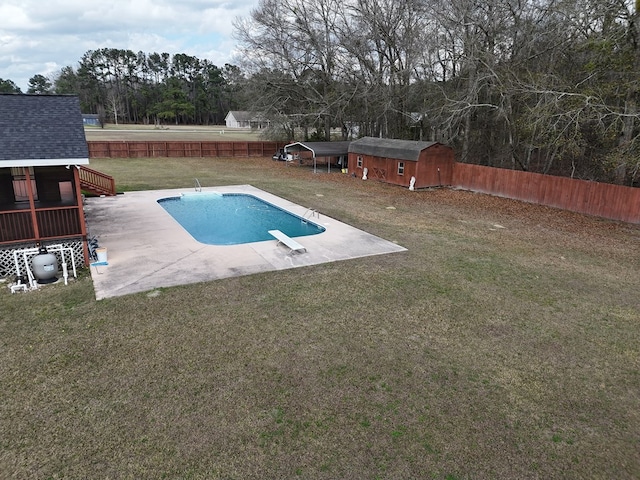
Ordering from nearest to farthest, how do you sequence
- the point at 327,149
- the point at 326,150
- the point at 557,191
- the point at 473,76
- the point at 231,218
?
the point at 231,218, the point at 557,191, the point at 473,76, the point at 326,150, the point at 327,149

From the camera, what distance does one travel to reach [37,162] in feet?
28.3

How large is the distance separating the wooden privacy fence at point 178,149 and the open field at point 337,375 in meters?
26.8

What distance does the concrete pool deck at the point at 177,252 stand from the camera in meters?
9.02

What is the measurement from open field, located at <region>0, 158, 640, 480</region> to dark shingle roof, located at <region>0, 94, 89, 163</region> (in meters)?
2.77

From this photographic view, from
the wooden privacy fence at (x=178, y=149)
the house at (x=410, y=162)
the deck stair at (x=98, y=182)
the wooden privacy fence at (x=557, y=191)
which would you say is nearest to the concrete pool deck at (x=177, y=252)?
the deck stair at (x=98, y=182)

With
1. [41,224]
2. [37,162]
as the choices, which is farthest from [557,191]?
[41,224]

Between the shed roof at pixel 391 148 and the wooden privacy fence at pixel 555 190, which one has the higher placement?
the shed roof at pixel 391 148

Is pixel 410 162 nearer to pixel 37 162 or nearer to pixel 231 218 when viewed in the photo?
pixel 231 218

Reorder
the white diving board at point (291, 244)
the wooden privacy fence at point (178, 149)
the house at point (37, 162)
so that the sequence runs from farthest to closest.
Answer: the wooden privacy fence at point (178, 149) < the white diving board at point (291, 244) < the house at point (37, 162)

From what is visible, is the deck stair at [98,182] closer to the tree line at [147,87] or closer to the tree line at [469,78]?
the tree line at [469,78]

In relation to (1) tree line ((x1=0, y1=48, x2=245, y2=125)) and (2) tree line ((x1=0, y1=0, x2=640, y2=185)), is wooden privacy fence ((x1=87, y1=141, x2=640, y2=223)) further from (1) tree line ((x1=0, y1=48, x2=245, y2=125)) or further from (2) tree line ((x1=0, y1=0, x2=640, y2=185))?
(1) tree line ((x1=0, y1=48, x2=245, y2=125))

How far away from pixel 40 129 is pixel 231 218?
7.84m

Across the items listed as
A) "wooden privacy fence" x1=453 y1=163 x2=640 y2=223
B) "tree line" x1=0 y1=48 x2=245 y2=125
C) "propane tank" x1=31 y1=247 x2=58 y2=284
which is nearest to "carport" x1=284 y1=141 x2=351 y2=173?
"wooden privacy fence" x1=453 y1=163 x2=640 y2=223

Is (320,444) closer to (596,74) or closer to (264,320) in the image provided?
(264,320)
